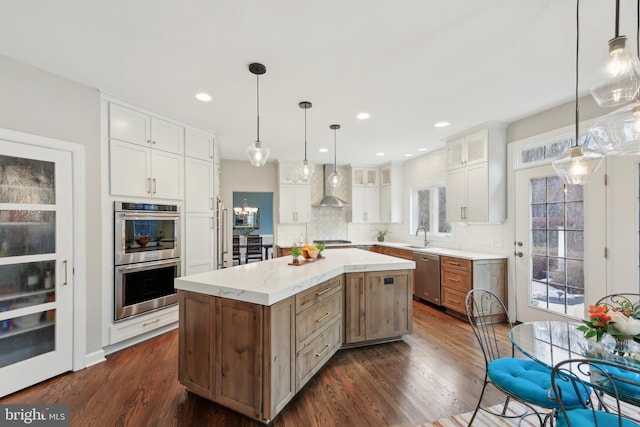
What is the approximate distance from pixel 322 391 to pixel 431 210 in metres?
4.23

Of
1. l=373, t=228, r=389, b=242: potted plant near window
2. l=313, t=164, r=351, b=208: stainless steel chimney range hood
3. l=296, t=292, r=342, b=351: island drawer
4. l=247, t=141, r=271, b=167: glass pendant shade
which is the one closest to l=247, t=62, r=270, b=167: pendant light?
l=247, t=141, r=271, b=167: glass pendant shade

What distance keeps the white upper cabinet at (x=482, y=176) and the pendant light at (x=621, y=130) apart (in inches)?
90.8

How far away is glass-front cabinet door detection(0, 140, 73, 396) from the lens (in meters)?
2.25

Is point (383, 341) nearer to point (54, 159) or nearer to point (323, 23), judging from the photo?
point (323, 23)

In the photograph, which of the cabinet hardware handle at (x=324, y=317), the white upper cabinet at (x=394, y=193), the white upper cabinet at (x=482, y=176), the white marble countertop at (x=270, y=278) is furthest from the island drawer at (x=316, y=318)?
the white upper cabinet at (x=394, y=193)

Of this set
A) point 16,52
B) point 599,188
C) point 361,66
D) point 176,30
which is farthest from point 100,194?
point 599,188

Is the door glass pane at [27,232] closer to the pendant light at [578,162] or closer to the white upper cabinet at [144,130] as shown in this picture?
the white upper cabinet at [144,130]

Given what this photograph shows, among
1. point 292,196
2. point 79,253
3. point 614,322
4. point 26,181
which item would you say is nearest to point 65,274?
point 79,253

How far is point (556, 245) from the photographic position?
10.7 ft

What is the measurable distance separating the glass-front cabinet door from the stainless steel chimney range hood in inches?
165

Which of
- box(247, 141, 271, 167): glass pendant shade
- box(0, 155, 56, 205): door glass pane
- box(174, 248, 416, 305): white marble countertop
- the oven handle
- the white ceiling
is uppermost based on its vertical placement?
the white ceiling

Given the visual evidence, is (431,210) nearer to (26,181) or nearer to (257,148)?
(257,148)

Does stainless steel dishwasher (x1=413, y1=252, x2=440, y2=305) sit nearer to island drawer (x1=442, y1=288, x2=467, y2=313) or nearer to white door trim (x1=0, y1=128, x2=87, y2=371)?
island drawer (x1=442, y1=288, x2=467, y2=313)

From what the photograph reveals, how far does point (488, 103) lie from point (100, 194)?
425 centimetres
